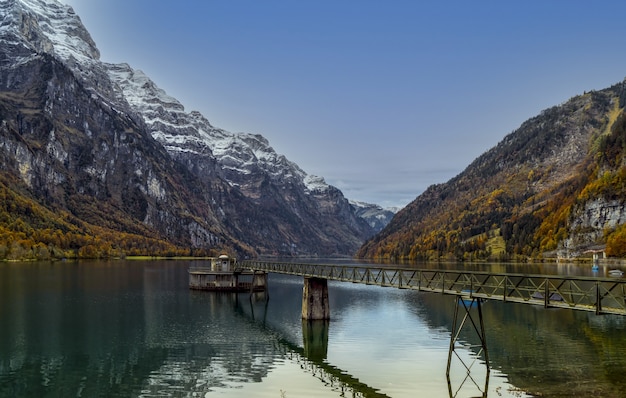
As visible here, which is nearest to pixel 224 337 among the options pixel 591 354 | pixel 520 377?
pixel 520 377

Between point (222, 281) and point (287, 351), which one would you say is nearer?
point (287, 351)

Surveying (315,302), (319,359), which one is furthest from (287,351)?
(315,302)

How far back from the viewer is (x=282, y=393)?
43.8m

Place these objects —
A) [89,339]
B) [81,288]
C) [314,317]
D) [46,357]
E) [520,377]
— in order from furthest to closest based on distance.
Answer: [81,288], [314,317], [89,339], [46,357], [520,377]

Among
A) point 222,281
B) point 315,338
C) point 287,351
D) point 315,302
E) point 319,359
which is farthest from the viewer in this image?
point 222,281

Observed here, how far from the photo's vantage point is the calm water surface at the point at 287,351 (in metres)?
44.9

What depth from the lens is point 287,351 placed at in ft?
204

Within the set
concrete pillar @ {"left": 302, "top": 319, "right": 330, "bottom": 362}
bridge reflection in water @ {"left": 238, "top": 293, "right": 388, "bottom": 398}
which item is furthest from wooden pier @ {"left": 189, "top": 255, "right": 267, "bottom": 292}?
concrete pillar @ {"left": 302, "top": 319, "right": 330, "bottom": 362}

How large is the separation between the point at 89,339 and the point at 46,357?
36.1ft

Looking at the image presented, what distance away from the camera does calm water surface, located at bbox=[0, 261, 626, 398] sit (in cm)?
4494

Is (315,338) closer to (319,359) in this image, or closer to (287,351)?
(287,351)

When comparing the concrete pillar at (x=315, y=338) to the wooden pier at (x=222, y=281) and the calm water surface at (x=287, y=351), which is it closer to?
the calm water surface at (x=287, y=351)

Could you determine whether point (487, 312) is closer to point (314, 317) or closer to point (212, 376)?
point (314, 317)

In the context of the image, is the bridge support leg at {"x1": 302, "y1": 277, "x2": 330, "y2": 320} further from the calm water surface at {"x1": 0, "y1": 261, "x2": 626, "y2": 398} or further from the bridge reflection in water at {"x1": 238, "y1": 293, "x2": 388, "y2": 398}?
the calm water surface at {"x1": 0, "y1": 261, "x2": 626, "y2": 398}
